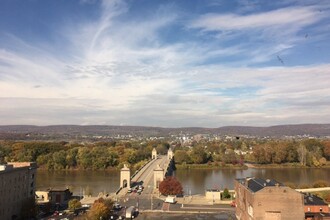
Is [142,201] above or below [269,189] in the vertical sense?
below

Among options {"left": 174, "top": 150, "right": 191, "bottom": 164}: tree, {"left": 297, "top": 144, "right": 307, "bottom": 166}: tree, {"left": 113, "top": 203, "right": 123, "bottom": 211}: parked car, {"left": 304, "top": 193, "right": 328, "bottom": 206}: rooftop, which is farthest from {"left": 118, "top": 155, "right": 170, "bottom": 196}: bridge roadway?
{"left": 297, "top": 144, "right": 307, "bottom": 166}: tree

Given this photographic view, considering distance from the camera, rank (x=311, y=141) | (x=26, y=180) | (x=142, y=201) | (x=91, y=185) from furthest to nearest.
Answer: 1. (x=311, y=141)
2. (x=91, y=185)
3. (x=142, y=201)
4. (x=26, y=180)

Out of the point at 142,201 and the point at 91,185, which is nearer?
the point at 142,201

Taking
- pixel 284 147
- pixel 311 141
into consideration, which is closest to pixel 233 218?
pixel 284 147

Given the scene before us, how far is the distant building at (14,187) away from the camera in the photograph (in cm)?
3881

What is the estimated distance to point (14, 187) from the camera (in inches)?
1629

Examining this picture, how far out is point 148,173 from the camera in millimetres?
76375

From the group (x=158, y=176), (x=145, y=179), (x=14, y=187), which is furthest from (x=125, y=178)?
(x=14, y=187)

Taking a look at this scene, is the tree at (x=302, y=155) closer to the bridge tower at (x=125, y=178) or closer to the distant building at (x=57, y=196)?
the bridge tower at (x=125, y=178)

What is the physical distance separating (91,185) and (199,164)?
4503 cm

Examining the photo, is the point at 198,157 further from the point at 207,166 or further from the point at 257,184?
the point at 257,184

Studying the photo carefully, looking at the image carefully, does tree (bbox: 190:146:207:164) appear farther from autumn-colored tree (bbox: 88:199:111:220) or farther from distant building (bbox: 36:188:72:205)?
autumn-colored tree (bbox: 88:199:111:220)

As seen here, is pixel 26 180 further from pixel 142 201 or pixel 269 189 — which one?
pixel 269 189

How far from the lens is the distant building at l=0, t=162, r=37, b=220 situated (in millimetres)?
38812
